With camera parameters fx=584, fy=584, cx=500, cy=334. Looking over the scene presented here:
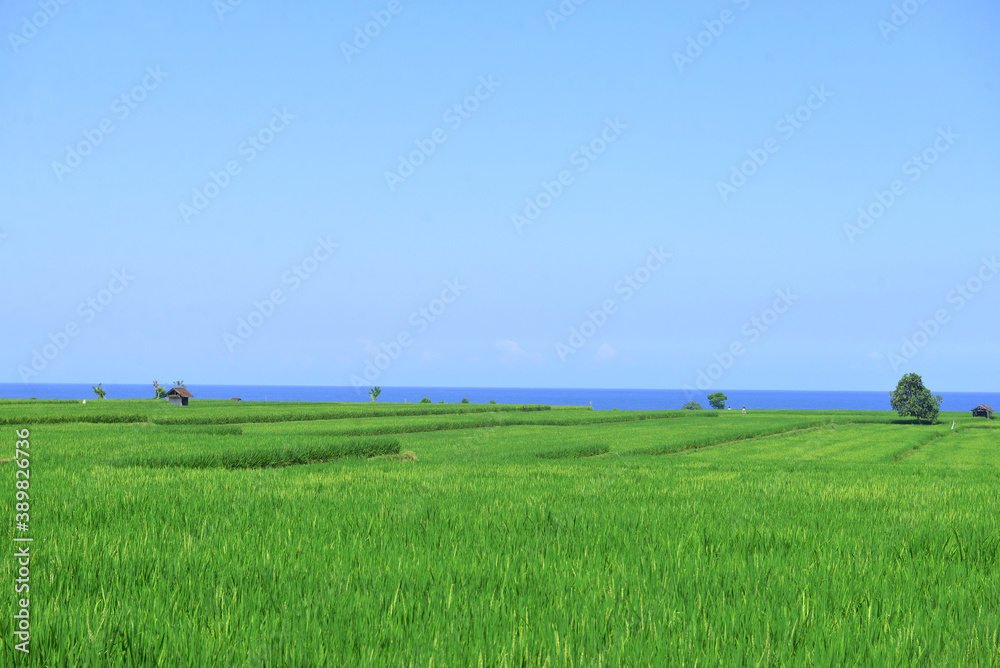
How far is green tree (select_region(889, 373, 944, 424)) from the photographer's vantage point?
216 feet

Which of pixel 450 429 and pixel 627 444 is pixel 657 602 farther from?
pixel 450 429

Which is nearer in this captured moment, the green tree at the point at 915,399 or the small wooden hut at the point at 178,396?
the green tree at the point at 915,399

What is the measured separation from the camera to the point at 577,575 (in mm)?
5055

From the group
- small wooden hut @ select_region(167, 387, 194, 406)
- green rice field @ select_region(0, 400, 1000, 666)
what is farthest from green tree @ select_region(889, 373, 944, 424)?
small wooden hut @ select_region(167, 387, 194, 406)

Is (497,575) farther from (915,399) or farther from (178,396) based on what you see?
(178,396)

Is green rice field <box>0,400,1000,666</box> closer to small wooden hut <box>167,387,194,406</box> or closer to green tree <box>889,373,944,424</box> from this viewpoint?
green tree <box>889,373,944,424</box>

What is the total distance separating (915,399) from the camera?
219 ft

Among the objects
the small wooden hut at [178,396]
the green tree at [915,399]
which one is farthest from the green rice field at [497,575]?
the small wooden hut at [178,396]

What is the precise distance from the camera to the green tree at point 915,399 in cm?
6581

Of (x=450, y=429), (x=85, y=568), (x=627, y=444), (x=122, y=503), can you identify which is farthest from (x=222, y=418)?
(x=85, y=568)

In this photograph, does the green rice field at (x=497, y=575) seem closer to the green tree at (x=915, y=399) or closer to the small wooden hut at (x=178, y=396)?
the green tree at (x=915, y=399)

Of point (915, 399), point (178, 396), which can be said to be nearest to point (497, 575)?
point (915, 399)

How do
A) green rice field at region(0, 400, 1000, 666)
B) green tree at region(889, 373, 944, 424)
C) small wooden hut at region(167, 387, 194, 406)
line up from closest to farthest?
green rice field at region(0, 400, 1000, 666) < green tree at region(889, 373, 944, 424) < small wooden hut at region(167, 387, 194, 406)

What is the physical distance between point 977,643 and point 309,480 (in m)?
11.7
